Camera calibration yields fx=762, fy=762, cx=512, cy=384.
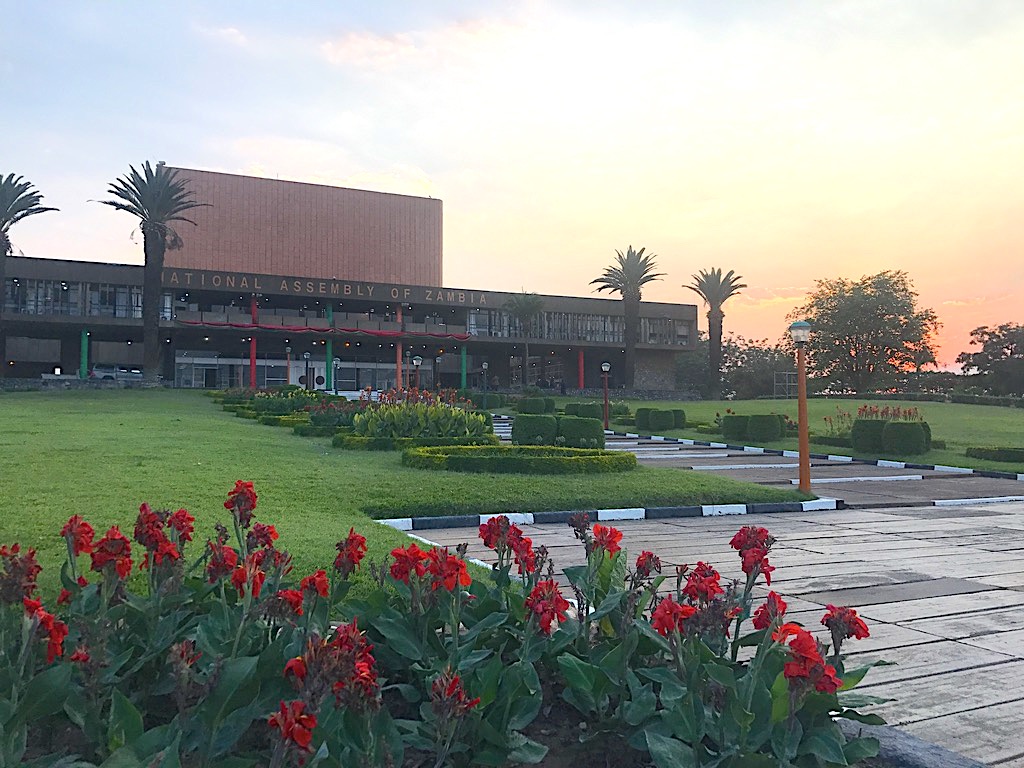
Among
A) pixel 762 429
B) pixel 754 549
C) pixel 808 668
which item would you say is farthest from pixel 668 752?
pixel 762 429

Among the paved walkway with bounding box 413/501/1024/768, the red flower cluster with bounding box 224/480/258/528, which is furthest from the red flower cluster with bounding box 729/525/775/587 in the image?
the red flower cluster with bounding box 224/480/258/528

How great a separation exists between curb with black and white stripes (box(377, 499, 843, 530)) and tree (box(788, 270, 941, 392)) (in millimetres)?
51720

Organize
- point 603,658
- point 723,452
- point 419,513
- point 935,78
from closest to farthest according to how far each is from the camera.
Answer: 1. point 603,658
2. point 419,513
3. point 935,78
4. point 723,452

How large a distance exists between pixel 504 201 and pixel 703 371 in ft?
179

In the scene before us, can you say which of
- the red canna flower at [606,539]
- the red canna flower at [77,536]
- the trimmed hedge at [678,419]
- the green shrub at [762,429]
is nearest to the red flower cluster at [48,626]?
the red canna flower at [77,536]

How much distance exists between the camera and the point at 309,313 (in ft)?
199

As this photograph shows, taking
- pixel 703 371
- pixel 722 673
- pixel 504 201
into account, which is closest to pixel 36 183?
pixel 504 201

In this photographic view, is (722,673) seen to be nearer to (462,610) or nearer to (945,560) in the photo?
(462,610)

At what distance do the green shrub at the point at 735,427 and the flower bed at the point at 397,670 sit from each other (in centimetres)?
2373

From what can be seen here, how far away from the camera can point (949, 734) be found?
3.13 m

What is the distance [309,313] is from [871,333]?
43.9m

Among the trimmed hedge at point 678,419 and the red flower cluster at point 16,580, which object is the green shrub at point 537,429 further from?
the red flower cluster at point 16,580

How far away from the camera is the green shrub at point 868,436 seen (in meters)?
21.5

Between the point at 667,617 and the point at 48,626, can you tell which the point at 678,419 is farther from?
the point at 48,626
